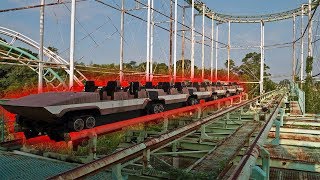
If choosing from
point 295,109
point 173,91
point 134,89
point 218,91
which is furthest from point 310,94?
point 134,89

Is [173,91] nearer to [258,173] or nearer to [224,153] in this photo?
[224,153]

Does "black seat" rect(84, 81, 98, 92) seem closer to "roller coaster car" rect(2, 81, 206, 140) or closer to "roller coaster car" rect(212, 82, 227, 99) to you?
"roller coaster car" rect(2, 81, 206, 140)

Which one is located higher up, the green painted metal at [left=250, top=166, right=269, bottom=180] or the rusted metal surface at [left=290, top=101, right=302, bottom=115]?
the green painted metal at [left=250, top=166, right=269, bottom=180]

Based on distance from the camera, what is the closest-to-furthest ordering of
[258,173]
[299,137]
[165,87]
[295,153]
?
[258,173] < [295,153] < [299,137] < [165,87]

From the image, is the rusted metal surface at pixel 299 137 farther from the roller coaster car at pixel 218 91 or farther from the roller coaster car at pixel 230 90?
the roller coaster car at pixel 230 90

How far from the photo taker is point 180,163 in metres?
6.57

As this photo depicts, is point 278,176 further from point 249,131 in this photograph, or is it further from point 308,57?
point 308,57

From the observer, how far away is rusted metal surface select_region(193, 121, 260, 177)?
453cm

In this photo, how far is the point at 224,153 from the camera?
5328mm

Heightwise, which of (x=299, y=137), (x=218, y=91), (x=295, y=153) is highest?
(x=218, y=91)

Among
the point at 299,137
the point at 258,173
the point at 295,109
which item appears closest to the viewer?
the point at 258,173

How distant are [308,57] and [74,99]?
67.6ft

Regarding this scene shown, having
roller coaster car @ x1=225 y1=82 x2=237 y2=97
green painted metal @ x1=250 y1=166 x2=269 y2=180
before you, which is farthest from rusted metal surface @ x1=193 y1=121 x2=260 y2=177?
roller coaster car @ x1=225 y1=82 x2=237 y2=97

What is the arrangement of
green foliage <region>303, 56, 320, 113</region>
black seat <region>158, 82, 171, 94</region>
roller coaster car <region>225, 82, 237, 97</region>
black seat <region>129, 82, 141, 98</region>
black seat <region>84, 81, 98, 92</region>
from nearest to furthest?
black seat <region>84, 81, 98, 92</region>, black seat <region>129, 82, 141, 98</region>, black seat <region>158, 82, 171, 94</region>, roller coaster car <region>225, 82, 237, 97</region>, green foliage <region>303, 56, 320, 113</region>
